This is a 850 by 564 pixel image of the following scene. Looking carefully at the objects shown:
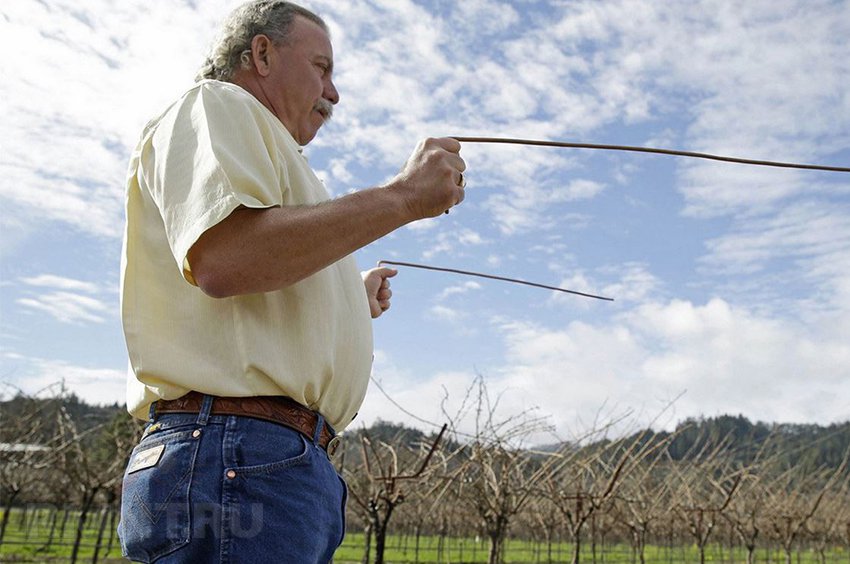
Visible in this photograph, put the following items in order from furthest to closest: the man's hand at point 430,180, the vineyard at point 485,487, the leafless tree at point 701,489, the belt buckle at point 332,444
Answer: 1. the leafless tree at point 701,489
2. the vineyard at point 485,487
3. the belt buckle at point 332,444
4. the man's hand at point 430,180

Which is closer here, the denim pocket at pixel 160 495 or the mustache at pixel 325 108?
the denim pocket at pixel 160 495

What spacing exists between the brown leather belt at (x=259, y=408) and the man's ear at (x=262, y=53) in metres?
0.67

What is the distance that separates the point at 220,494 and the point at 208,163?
1.65 ft

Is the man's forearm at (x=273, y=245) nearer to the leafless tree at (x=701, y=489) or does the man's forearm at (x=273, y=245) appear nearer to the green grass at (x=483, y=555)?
the leafless tree at (x=701, y=489)

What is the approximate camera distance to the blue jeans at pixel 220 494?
1220 millimetres

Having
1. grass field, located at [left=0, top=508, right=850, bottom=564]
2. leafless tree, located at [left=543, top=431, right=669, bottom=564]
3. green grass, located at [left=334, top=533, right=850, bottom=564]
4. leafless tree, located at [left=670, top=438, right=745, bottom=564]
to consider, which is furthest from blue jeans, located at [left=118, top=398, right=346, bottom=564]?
green grass, located at [left=334, top=533, right=850, bottom=564]

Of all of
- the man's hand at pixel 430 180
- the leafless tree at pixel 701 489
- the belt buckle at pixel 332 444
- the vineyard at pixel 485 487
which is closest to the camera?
the man's hand at pixel 430 180

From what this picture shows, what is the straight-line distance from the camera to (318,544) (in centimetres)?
134

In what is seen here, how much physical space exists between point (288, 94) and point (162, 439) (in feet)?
2.35

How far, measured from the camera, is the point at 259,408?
129 cm

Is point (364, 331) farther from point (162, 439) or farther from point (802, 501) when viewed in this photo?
point (802, 501)

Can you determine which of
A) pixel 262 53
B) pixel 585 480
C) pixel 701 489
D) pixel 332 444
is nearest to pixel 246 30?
pixel 262 53

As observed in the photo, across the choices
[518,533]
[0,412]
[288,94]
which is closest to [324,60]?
[288,94]

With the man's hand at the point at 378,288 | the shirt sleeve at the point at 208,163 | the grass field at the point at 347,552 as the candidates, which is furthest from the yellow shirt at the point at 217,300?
Result: the grass field at the point at 347,552
